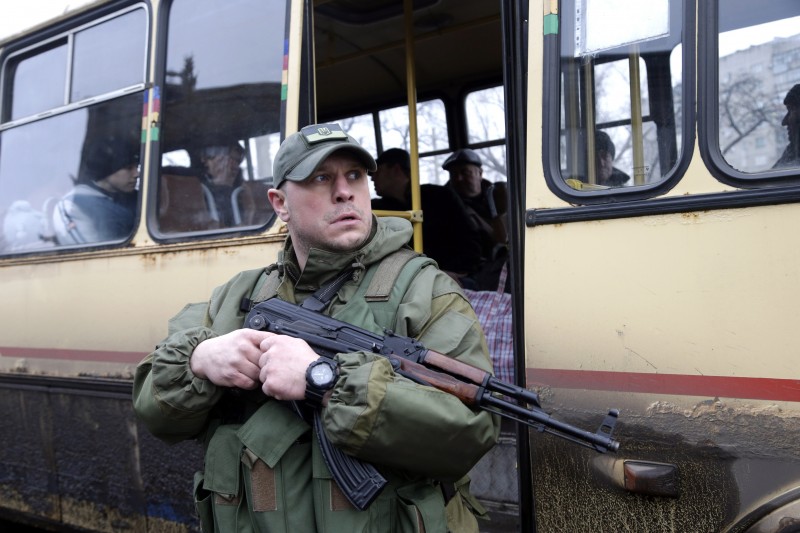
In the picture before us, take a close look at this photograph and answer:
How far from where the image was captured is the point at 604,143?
7.77ft

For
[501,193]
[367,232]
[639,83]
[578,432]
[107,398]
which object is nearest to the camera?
[578,432]

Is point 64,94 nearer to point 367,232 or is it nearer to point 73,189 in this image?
point 73,189

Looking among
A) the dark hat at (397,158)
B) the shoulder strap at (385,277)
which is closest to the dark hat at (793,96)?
the shoulder strap at (385,277)

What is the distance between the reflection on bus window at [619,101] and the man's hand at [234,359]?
113 cm

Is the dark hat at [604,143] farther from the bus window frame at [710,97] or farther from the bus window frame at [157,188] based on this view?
the bus window frame at [157,188]

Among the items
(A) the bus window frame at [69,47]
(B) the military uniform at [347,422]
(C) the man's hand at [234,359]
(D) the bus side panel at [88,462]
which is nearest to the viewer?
(B) the military uniform at [347,422]

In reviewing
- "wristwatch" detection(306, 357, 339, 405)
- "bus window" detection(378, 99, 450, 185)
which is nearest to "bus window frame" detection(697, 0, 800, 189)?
"wristwatch" detection(306, 357, 339, 405)

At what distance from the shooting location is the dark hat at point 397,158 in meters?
4.92

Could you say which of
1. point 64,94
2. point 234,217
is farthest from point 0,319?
point 234,217

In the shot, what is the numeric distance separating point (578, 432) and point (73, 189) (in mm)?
3132

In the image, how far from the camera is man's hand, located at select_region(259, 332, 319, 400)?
1777 mm

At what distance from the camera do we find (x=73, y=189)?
155 inches

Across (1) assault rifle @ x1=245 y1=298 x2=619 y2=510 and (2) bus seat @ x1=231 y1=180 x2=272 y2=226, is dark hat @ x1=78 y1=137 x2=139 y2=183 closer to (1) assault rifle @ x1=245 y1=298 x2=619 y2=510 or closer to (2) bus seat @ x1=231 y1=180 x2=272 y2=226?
(2) bus seat @ x1=231 y1=180 x2=272 y2=226

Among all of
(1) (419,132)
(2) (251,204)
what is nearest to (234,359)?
(2) (251,204)
